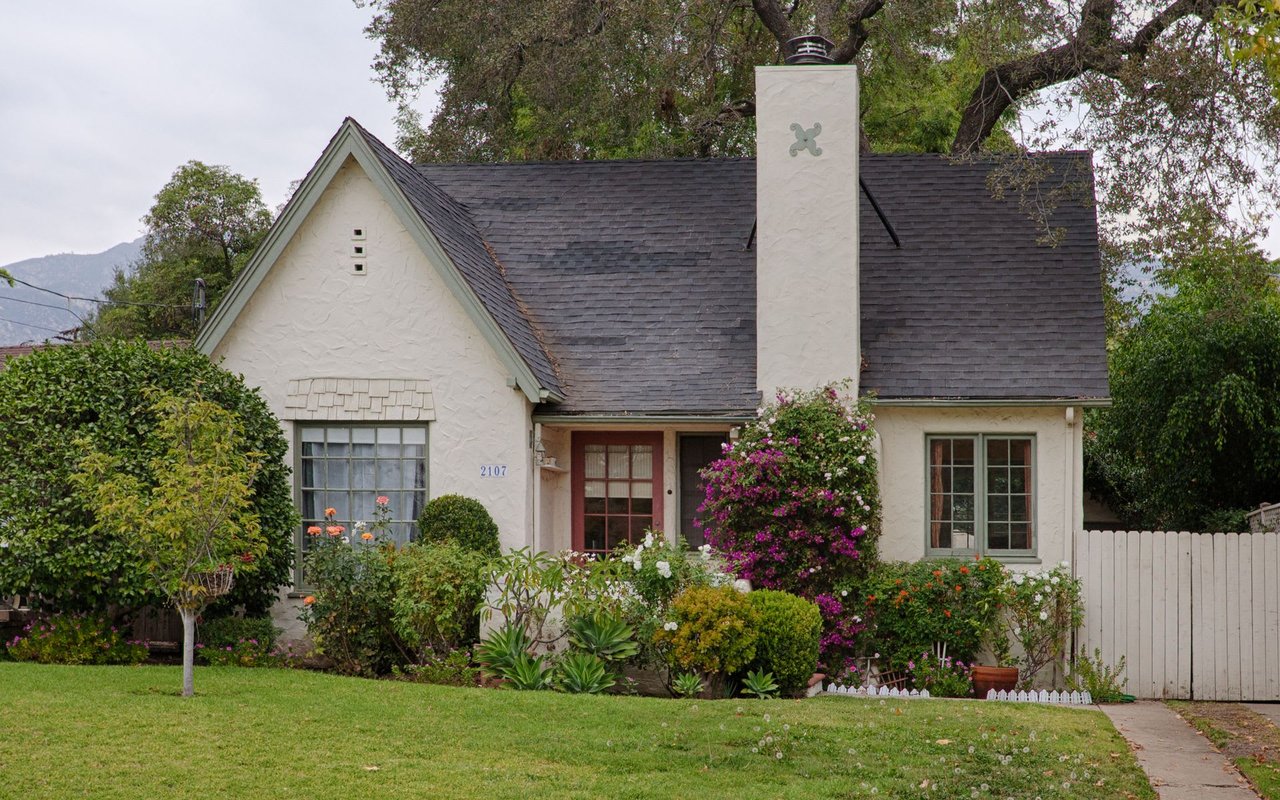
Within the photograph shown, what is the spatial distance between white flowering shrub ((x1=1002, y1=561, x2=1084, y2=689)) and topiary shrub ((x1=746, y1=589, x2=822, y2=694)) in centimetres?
270

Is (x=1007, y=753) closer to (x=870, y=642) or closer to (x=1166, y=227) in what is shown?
(x=870, y=642)

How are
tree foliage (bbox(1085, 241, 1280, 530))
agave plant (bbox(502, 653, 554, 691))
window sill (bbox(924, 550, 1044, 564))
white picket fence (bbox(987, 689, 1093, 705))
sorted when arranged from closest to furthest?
agave plant (bbox(502, 653, 554, 691))
white picket fence (bbox(987, 689, 1093, 705))
window sill (bbox(924, 550, 1044, 564))
tree foliage (bbox(1085, 241, 1280, 530))

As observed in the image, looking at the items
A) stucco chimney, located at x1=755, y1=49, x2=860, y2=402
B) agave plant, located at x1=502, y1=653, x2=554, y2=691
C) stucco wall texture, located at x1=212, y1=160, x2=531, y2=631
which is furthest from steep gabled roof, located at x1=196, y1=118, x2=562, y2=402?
agave plant, located at x1=502, y1=653, x2=554, y2=691

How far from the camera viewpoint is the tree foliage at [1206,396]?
18.0m

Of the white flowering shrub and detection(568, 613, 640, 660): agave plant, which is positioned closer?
detection(568, 613, 640, 660): agave plant

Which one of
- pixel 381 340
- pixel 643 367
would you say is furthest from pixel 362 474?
pixel 643 367

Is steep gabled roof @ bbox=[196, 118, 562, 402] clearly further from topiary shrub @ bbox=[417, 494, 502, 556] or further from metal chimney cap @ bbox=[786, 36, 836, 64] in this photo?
metal chimney cap @ bbox=[786, 36, 836, 64]

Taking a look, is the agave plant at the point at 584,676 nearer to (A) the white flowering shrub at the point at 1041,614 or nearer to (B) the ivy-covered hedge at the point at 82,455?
(B) the ivy-covered hedge at the point at 82,455

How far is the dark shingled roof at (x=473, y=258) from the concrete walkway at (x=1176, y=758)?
22.3 feet

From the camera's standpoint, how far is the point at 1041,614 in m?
13.7

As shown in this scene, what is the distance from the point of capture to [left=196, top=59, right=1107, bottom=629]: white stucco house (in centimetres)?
1461

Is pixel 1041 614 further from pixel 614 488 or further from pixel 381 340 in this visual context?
pixel 381 340

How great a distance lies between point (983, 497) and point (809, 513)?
224cm

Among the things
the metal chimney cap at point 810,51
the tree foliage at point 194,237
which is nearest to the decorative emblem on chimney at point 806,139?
the metal chimney cap at point 810,51
